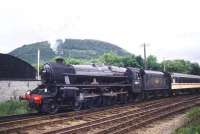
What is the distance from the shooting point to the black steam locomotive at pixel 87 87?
2106 cm

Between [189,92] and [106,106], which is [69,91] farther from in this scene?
[189,92]

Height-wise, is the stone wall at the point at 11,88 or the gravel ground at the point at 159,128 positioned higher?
the stone wall at the point at 11,88

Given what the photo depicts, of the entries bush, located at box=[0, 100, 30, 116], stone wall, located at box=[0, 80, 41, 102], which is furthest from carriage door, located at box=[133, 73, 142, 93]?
bush, located at box=[0, 100, 30, 116]

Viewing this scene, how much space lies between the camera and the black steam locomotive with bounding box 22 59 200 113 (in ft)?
69.1

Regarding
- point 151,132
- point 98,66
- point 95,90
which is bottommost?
point 151,132

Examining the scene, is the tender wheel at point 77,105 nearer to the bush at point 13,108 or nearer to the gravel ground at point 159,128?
the bush at point 13,108

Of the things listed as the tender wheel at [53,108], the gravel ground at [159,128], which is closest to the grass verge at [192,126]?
the gravel ground at [159,128]

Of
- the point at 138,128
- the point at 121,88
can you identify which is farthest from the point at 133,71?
the point at 138,128

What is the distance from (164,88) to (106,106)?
571 inches

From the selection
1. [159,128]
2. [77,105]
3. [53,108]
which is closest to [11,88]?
[77,105]

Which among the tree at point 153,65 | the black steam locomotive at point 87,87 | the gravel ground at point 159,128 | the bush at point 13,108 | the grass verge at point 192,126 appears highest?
the tree at point 153,65

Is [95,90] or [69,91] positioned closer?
[69,91]

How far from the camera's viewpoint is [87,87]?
2386cm

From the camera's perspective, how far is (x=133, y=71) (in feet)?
101
